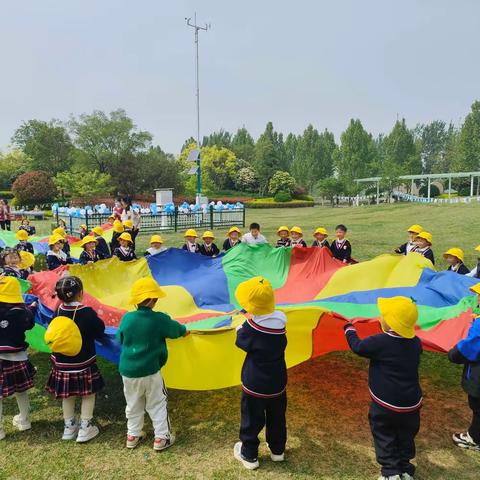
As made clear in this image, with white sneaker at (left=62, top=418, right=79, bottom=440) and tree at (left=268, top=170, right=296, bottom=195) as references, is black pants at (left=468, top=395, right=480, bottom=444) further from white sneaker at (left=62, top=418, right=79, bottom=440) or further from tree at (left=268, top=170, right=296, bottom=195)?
tree at (left=268, top=170, right=296, bottom=195)

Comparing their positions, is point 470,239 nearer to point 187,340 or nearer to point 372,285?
point 372,285

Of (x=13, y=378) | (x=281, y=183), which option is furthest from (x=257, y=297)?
(x=281, y=183)

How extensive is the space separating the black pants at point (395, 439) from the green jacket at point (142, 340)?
63.3 inches

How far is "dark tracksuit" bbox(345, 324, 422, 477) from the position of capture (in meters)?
2.79

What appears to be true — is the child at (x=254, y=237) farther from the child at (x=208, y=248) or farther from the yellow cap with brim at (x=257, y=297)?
the yellow cap with brim at (x=257, y=297)

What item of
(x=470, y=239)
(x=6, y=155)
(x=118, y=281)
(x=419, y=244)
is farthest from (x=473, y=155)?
(x=6, y=155)

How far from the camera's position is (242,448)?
10.4 feet

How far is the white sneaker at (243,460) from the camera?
10.2 feet

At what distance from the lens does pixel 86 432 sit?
346cm

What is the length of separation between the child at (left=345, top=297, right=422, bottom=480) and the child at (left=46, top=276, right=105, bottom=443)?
2089 mm

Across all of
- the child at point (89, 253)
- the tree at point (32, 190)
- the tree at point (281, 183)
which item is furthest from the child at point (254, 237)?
the tree at point (281, 183)

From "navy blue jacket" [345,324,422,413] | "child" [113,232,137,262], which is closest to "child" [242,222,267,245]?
"child" [113,232,137,262]

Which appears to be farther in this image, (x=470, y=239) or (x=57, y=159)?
(x=57, y=159)

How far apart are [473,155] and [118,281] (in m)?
44.6
